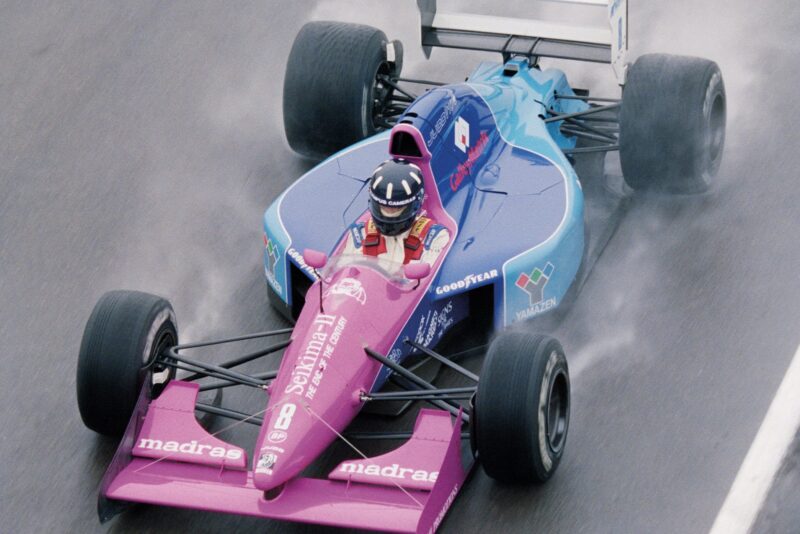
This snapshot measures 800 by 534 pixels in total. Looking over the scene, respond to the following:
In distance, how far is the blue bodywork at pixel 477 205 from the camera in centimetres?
1138

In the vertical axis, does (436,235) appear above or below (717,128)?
above

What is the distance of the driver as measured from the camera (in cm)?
1106

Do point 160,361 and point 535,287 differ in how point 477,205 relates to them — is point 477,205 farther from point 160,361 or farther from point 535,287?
point 160,361

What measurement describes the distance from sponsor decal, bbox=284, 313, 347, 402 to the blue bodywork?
53 centimetres

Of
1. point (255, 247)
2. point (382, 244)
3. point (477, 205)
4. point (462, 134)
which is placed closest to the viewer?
point (382, 244)

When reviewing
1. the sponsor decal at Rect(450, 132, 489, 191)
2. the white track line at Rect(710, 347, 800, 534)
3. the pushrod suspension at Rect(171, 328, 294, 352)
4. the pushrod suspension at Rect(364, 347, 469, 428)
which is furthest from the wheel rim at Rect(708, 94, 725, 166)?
the pushrod suspension at Rect(171, 328, 294, 352)

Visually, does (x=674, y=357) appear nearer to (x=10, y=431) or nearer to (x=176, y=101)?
(x=10, y=431)

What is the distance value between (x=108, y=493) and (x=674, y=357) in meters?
4.17

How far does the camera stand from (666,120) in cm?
1282

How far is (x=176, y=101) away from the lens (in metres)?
15.5

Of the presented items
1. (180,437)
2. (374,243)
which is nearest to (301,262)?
(374,243)

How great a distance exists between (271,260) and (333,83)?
6.88ft

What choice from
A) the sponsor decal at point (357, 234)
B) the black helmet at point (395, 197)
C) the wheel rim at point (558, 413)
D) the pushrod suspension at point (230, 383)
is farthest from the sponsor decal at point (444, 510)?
the sponsor decal at point (357, 234)

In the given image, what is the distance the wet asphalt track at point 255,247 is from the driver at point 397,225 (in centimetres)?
131
